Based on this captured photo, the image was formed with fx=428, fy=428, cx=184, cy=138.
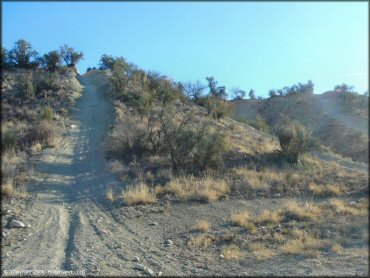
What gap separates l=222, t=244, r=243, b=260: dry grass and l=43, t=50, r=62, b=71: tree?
37068 millimetres

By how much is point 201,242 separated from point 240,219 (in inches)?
87.3

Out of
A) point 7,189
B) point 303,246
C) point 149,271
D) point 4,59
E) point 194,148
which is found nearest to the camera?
point 149,271

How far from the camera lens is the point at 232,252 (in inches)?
386

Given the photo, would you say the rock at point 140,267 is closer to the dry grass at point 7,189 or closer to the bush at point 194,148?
the dry grass at point 7,189

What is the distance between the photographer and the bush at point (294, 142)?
22.0 meters

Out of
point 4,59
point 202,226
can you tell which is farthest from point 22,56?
point 202,226

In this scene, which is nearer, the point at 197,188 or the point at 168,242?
the point at 168,242

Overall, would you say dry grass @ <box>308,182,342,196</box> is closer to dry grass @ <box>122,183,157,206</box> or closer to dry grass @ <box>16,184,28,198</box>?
dry grass @ <box>122,183,157,206</box>

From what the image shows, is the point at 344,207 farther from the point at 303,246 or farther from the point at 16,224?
the point at 16,224

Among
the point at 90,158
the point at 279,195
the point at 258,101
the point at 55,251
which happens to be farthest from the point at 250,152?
the point at 258,101

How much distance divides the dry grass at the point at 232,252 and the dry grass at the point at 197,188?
5.27 metres

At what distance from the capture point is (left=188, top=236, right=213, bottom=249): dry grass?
10.7 m

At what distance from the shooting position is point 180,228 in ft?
41.2

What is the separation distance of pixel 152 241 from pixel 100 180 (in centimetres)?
783
